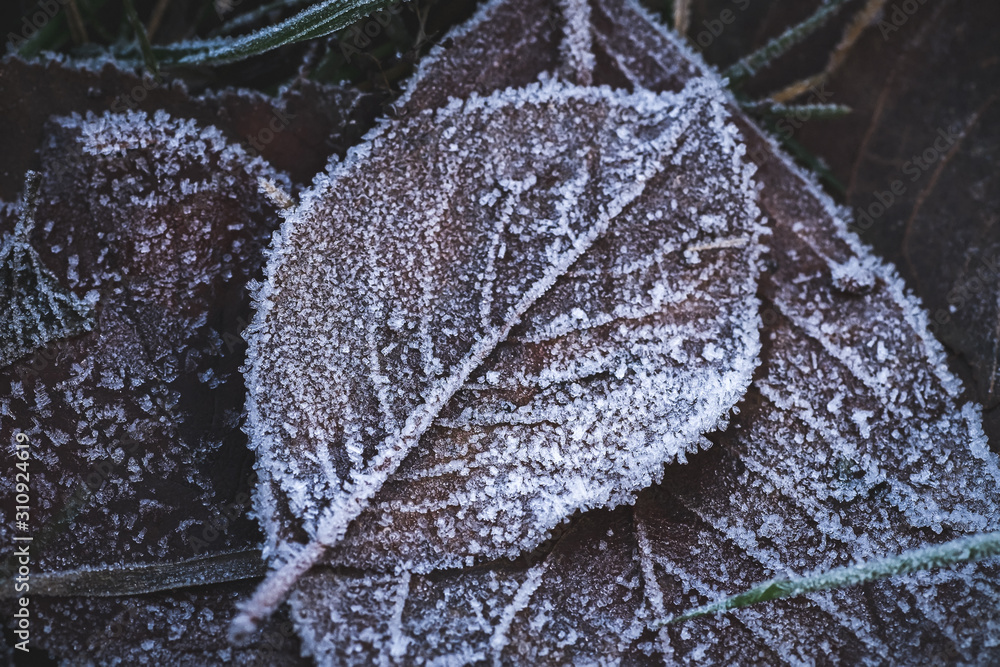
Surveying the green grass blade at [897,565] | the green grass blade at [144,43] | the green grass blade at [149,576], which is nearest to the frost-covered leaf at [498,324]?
the green grass blade at [149,576]

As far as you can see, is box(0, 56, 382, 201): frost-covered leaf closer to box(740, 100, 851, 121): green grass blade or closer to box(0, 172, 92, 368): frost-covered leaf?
box(0, 172, 92, 368): frost-covered leaf

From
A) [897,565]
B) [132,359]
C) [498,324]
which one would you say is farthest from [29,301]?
[897,565]

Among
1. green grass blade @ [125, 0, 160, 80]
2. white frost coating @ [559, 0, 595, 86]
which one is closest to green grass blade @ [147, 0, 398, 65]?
green grass blade @ [125, 0, 160, 80]

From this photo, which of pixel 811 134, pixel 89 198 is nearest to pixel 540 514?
pixel 89 198

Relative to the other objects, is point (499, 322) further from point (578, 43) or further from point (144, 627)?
point (144, 627)

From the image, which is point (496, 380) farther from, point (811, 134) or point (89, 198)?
point (811, 134)

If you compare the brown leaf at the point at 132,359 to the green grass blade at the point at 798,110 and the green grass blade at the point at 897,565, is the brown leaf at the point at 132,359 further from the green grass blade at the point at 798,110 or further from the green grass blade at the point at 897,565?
the green grass blade at the point at 798,110
